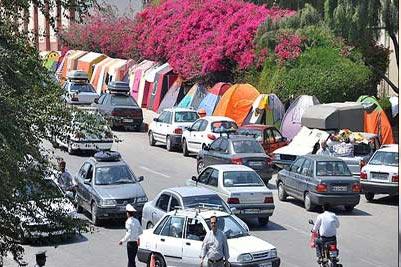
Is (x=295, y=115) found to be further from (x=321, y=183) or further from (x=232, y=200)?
(x=232, y=200)

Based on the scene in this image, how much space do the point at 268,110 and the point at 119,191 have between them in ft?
43.5

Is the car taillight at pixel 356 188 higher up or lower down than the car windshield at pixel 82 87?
lower down

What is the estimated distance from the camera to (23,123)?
34.0 ft

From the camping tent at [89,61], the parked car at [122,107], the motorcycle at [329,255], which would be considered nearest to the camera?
the motorcycle at [329,255]

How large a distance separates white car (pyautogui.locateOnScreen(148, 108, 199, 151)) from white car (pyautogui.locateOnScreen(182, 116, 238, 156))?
1.12 metres

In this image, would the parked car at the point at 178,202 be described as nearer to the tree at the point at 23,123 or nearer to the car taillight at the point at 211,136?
the tree at the point at 23,123

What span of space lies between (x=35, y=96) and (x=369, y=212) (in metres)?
14.7

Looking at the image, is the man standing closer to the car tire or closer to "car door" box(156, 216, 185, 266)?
"car door" box(156, 216, 185, 266)

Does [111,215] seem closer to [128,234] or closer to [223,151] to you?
[128,234]

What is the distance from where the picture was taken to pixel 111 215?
70.0 ft

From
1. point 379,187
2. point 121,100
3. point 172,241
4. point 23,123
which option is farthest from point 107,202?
point 121,100

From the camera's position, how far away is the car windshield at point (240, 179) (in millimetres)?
21906

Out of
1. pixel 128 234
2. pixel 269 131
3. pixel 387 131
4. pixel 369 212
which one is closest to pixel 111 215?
pixel 128 234

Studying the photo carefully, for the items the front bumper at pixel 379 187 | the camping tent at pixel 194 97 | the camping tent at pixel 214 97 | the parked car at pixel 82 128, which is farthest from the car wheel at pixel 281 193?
the camping tent at pixel 194 97
